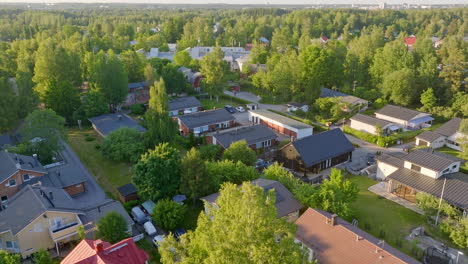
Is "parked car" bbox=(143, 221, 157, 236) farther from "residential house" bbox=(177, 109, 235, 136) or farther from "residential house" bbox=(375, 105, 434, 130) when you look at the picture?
"residential house" bbox=(375, 105, 434, 130)

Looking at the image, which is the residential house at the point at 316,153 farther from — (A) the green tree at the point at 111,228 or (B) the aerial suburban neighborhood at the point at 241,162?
(A) the green tree at the point at 111,228

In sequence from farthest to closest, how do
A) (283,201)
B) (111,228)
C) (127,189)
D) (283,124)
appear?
(283,124)
(127,189)
(283,201)
(111,228)

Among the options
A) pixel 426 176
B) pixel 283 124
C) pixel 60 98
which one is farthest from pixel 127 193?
pixel 60 98

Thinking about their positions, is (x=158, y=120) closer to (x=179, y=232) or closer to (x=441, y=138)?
(x=179, y=232)

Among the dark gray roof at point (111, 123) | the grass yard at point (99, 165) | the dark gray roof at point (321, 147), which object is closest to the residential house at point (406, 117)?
the dark gray roof at point (321, 147)

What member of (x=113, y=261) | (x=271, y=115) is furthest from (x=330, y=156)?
(x=113, y=261)

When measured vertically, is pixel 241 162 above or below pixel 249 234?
below
